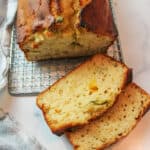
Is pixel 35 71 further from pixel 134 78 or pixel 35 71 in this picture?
pixel 134 78

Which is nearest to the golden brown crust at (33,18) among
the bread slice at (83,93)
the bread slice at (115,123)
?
the bread slice at (83,93)

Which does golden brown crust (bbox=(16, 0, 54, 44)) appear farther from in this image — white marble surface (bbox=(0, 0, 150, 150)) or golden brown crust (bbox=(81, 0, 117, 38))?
white marble surface (bbox=(0, 0, 150, 150))

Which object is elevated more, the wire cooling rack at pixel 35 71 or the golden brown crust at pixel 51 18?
the golden brown crust at pixel 51 18

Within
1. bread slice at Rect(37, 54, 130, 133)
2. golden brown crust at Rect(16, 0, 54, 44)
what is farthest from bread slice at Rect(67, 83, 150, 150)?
golden brown crust at Rect(16, 0, 54, 44)

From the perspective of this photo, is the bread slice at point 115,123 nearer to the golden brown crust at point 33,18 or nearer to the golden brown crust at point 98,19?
the golden brown crust at point 98,19

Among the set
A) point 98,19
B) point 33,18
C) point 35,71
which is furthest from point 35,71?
point 98,19
